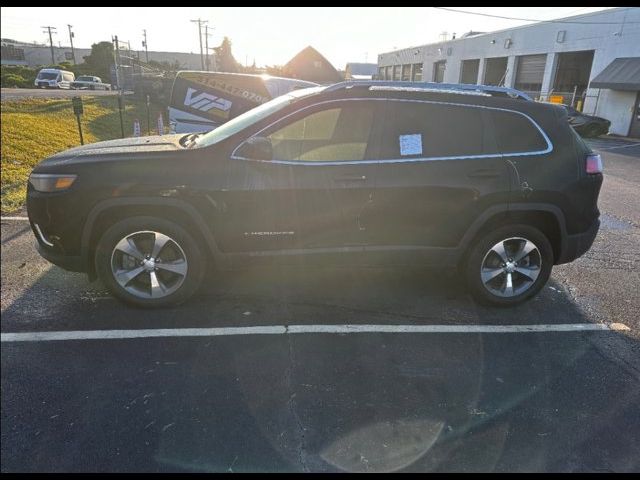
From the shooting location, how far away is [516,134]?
12.6 feet

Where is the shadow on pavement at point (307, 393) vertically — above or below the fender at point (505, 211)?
below

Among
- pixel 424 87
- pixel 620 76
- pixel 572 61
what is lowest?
pixel 424 87

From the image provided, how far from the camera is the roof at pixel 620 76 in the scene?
21078mm

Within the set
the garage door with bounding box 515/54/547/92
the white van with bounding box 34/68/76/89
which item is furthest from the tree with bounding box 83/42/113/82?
the garage door with bounding box 515/54/547/92

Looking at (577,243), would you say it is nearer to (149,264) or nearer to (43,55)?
(149,264)

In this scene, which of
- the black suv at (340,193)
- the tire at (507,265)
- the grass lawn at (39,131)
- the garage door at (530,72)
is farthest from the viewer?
the garage door at (530,72)

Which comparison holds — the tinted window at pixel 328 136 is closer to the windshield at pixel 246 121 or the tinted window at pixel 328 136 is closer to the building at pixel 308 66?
the windshield at pixel 246 121

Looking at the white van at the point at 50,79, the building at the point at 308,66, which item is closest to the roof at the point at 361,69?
the building at the point at 308,66

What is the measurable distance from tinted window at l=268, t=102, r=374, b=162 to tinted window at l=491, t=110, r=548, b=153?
43.7 inches

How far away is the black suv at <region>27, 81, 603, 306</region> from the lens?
350 centimetres

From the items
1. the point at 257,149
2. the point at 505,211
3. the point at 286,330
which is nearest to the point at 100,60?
the point at 257,149

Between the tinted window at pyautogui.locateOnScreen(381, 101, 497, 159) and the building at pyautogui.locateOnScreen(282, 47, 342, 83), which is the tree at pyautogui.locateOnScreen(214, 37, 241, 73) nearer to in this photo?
the building at pyautogui.locateOnScreen(282, 47, 342, 83)

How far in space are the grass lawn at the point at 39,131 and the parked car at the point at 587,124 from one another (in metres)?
18.3

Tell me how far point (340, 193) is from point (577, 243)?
222 cm
